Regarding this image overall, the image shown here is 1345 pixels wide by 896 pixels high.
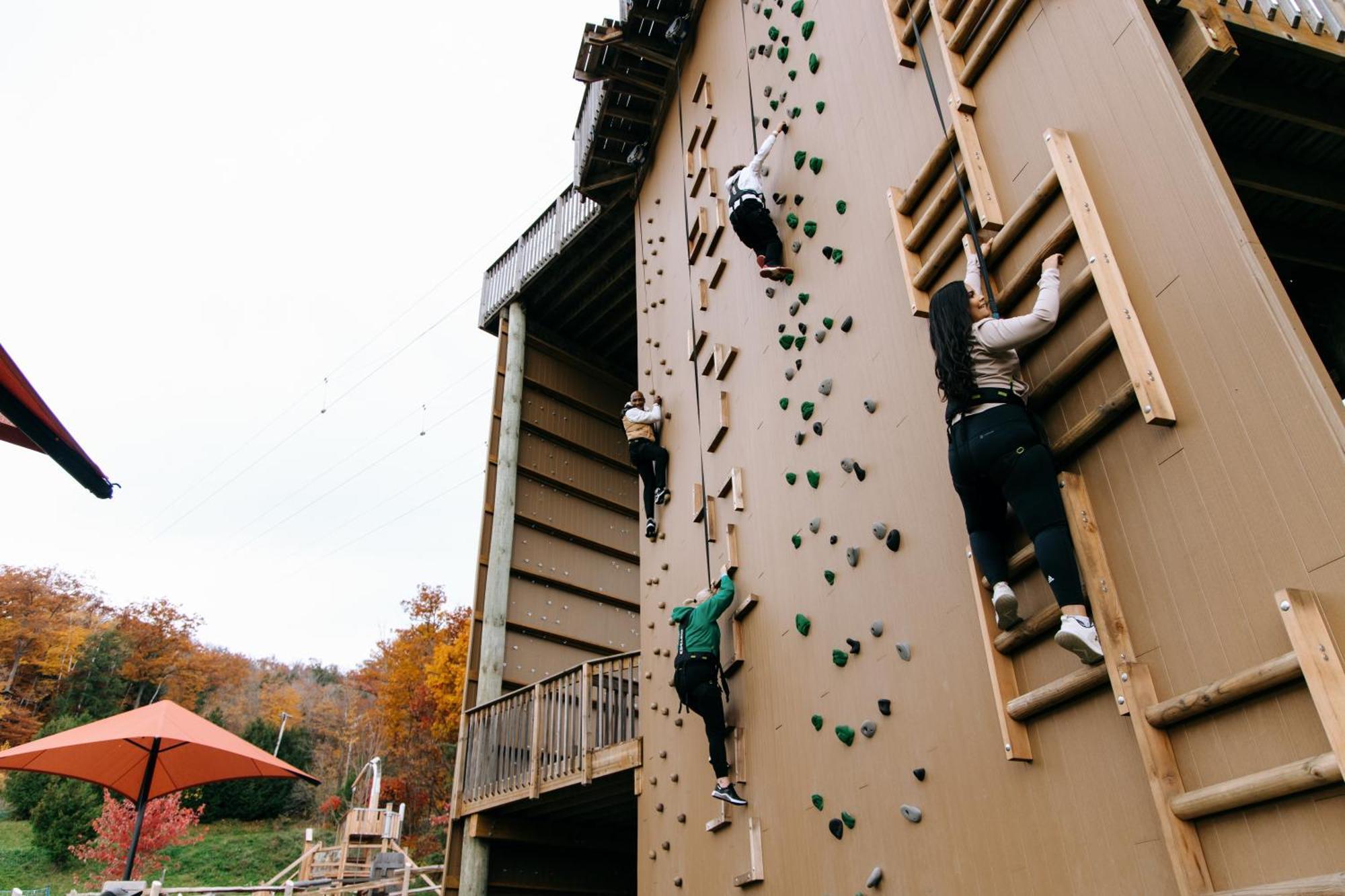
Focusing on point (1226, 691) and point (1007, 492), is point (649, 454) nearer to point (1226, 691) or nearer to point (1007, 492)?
point (1007, 492)

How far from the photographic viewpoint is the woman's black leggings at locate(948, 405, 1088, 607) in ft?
9.48

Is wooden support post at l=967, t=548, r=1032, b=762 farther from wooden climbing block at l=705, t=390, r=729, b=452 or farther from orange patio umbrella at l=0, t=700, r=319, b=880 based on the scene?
orange patio umbrella at l=0, t=700, r=319, b=880

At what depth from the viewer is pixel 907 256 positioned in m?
4.23

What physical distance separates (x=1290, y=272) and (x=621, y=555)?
332 inches

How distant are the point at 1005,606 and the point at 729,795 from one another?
9.09 ft

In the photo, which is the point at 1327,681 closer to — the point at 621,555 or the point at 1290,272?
the point at 1290,272

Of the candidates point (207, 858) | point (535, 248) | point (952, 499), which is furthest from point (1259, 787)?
point (207, 858)

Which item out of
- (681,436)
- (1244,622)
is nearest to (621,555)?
(681,436)

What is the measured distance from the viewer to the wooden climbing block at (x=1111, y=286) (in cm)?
280

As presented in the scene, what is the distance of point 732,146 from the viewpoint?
743cm

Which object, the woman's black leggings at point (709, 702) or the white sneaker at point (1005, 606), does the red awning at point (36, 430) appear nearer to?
the woman's black leggings at point (709, 702)

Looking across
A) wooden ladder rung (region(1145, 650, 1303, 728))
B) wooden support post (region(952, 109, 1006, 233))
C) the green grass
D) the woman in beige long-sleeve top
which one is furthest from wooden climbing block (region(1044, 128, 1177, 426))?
the green grass

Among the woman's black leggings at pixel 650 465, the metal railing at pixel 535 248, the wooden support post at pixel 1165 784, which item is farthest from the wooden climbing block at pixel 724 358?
the metal railing at pixel 535 248

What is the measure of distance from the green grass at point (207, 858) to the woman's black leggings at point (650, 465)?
17.7 meters
